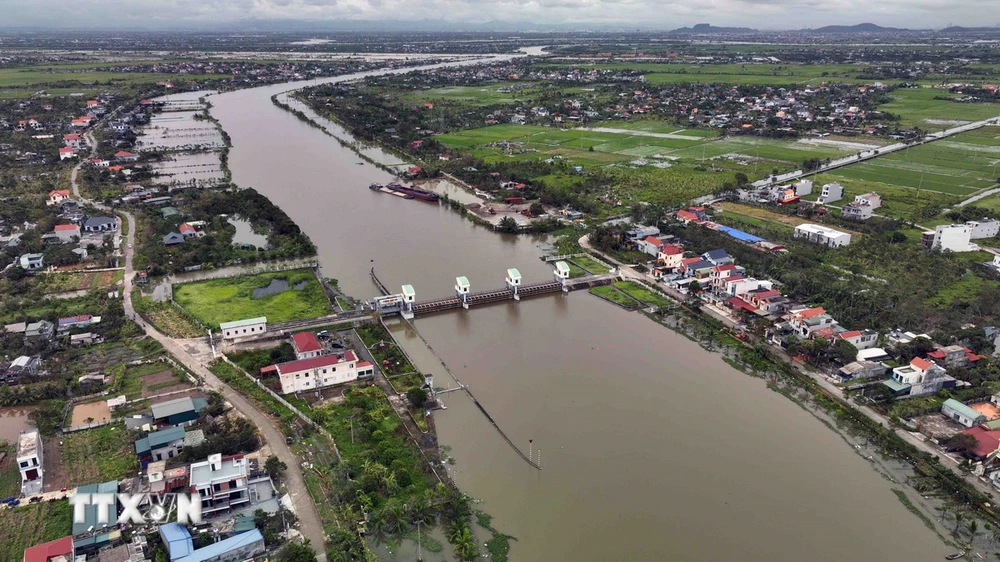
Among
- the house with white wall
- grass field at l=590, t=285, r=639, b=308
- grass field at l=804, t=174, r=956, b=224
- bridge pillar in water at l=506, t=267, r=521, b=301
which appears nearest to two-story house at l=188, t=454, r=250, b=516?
bridge pillar in water at l=506, t=267, r=521, b=301

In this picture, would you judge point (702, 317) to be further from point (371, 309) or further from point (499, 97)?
point (499, 97)

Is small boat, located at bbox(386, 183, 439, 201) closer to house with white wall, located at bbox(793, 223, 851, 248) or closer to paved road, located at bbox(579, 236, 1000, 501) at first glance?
paved road, located at bbox(579, 236, 1000, 501)

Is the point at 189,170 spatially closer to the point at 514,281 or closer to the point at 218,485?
the point at 514,281

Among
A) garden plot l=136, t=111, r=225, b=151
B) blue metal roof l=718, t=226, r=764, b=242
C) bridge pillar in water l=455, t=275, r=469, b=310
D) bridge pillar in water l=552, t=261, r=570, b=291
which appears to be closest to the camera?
bridge pillar in water l=455, t=275, r=469, b=310

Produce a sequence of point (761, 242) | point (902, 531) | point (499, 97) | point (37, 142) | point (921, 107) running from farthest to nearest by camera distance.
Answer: point (499, 97), point (921, 107), point (37, 142), point (761, 242), point (902, 531)

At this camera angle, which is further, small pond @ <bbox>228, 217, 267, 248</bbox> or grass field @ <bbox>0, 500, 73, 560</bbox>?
small pond @ <bbox>228, 217, 267, 248</bbox>

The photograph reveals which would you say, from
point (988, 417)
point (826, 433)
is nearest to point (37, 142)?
point (826, 433)
